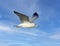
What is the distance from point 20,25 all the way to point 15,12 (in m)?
3.57

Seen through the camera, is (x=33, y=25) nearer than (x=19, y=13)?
No

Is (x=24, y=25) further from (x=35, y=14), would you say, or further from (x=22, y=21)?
(x=35, y=14)

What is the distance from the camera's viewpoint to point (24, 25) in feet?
96.7

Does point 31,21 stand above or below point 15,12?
above

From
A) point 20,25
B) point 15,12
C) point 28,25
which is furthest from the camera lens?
point 28,25

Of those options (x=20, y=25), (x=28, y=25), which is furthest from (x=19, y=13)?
(x=28, y=25)

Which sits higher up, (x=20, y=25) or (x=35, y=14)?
(x=35, y=14)

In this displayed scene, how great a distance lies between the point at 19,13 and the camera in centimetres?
2533

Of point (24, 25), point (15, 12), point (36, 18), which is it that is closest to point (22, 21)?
point (24, 25)

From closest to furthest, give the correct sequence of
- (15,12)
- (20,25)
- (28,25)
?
(15,12) < (20,25) < (28,25)

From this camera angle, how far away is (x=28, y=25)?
3011 centimetres

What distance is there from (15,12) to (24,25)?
4.79 meters

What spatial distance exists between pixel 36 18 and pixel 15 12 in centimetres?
718

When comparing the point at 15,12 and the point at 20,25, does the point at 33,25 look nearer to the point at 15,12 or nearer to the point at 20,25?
the point at 20,25
